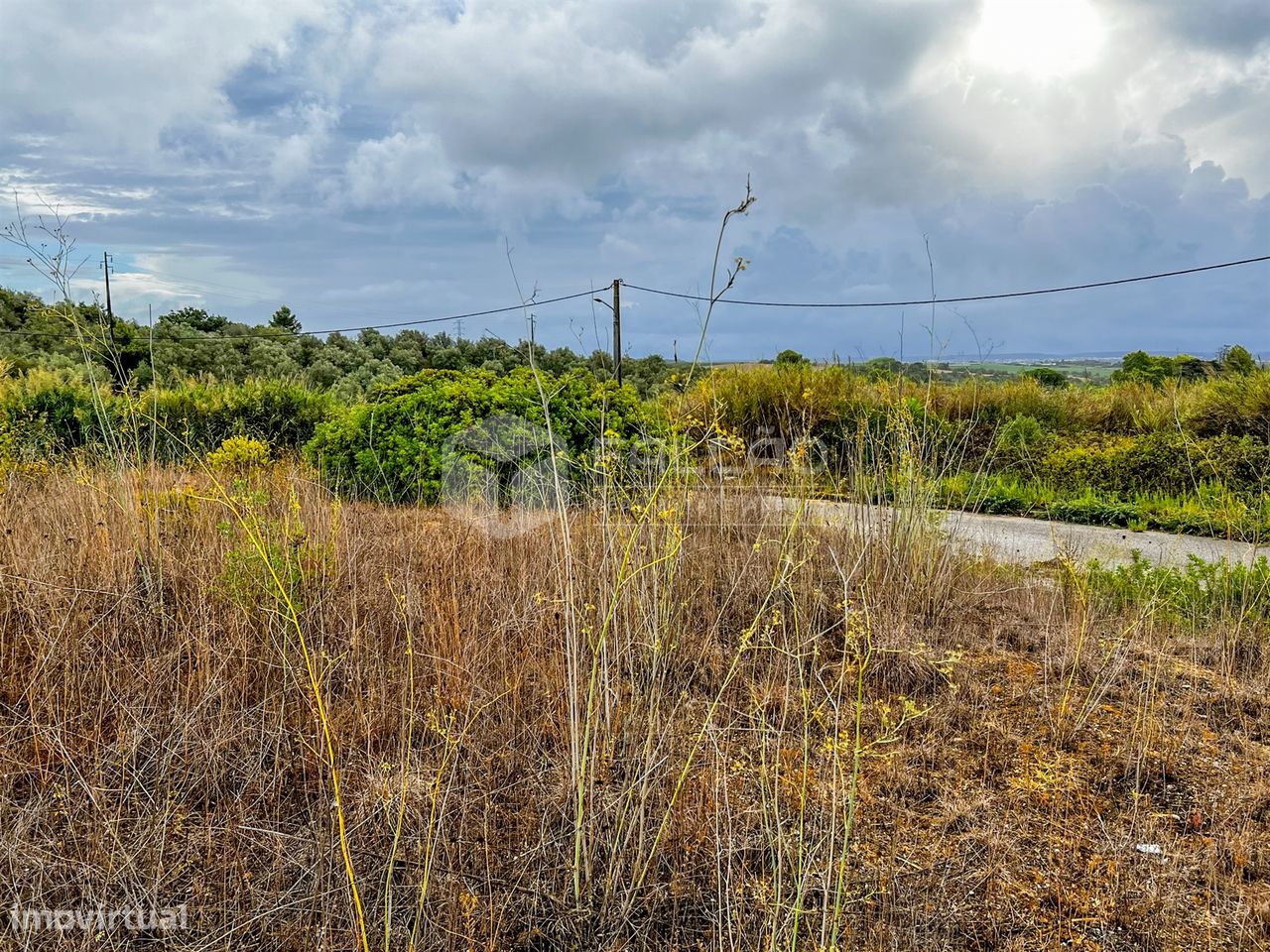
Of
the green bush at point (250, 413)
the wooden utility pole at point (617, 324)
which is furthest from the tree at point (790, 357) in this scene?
the green bush at point (250, 413)

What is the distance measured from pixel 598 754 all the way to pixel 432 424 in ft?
11.9

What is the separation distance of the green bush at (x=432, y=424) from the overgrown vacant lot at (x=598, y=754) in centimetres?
154

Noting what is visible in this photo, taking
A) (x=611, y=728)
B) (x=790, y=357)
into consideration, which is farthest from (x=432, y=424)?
(x=790, y=357)

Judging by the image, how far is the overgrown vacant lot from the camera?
1976 millimetres

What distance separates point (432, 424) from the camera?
223 inches

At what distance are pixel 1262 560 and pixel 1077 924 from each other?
118 inches

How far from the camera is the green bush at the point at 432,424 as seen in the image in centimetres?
560

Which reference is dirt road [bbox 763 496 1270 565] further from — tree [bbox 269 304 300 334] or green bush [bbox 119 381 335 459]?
tree [bbox 269 304 300 334]

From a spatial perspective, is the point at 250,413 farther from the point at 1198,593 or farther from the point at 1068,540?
the point at 1198,593

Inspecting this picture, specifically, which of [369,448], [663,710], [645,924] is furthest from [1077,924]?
[369,448]

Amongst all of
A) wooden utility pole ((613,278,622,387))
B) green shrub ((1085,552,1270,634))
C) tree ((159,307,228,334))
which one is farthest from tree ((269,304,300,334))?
green shrub ((1085,552,1270,634))

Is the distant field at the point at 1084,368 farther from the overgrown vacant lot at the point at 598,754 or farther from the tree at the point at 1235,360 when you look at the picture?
the overgrown vacant lot at the point at 598,754

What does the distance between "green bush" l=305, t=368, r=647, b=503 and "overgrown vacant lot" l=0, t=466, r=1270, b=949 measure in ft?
5.04

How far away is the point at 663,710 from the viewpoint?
2.87m
